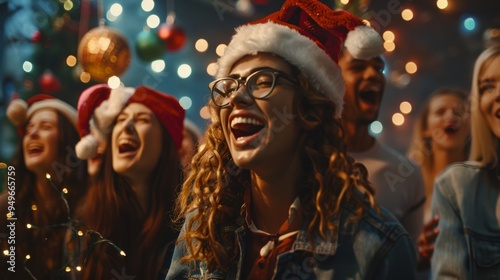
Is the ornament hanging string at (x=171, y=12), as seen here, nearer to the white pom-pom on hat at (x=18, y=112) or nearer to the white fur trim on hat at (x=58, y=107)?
the white fur trim on hat at (x=58, y=107)

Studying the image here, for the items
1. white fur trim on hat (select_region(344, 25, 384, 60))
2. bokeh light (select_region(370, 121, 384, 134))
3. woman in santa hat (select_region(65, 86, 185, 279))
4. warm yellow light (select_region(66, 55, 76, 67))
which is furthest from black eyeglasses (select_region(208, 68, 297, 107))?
warm yellow light (select_region(66, 55, 76, 67))

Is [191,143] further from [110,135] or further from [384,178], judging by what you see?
[384,178]

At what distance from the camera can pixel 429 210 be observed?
2.56m

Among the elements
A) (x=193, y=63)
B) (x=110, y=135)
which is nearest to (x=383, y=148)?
(x=193, y=63)

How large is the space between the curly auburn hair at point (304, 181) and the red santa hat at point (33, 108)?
947mm

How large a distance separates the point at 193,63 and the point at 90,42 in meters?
0.45

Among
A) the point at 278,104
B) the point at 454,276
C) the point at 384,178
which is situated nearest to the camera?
the point at 278,104

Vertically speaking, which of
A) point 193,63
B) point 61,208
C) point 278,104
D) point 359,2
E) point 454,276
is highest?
point 359,2

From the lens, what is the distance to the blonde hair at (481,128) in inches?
98.0

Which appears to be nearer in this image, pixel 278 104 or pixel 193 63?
pixel 278 104

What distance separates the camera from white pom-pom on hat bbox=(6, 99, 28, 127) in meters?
3.01

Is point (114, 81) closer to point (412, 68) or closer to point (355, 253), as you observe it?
point (412, 68)

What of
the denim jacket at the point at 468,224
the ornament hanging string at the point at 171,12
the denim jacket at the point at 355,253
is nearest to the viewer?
the denim jacket at the point at 355,253

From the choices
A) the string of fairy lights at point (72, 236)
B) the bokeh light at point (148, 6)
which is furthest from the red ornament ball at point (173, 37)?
the string of fairy lights at point (72, 236)
